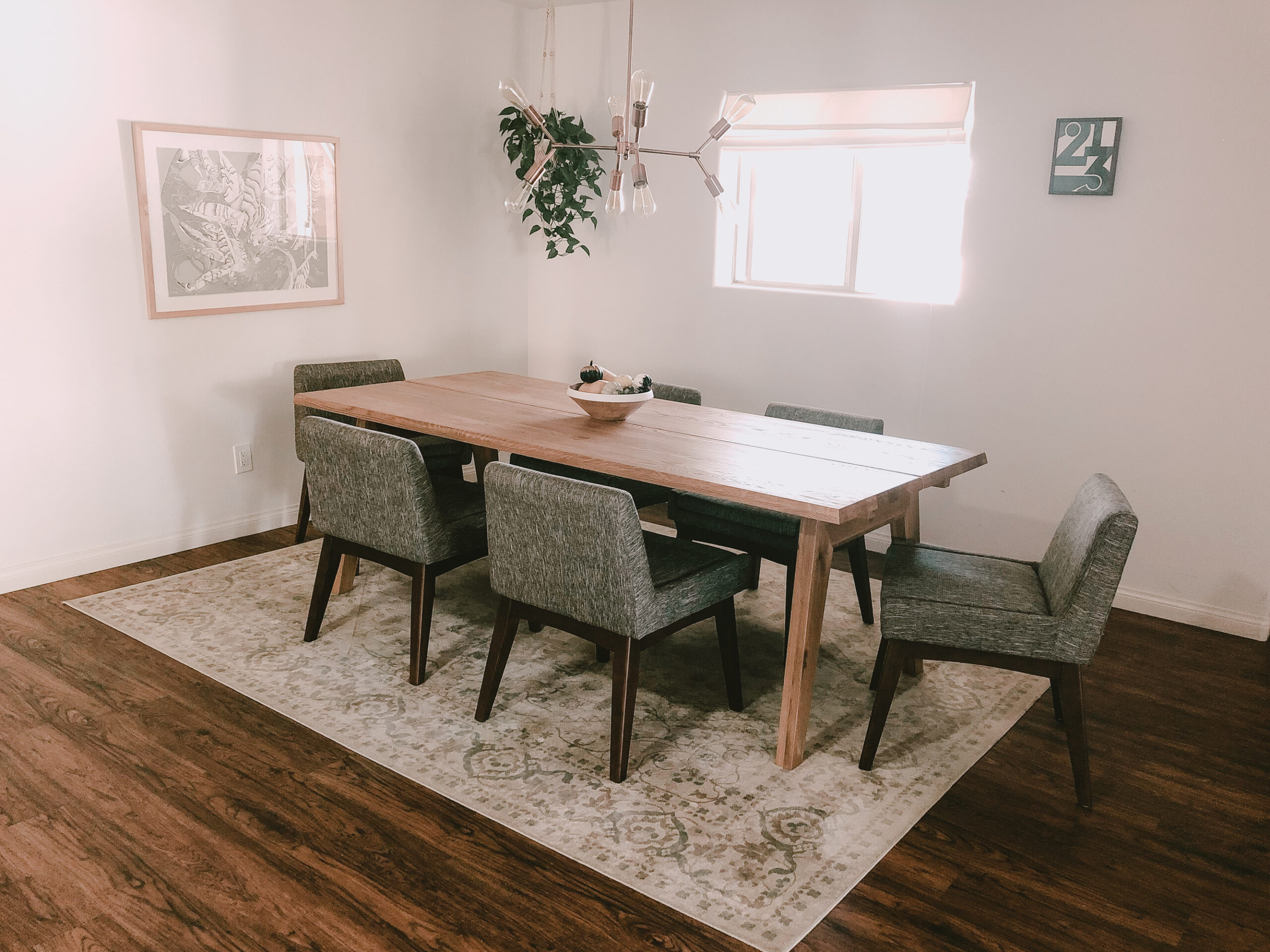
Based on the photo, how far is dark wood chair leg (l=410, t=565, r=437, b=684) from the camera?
9.70ft


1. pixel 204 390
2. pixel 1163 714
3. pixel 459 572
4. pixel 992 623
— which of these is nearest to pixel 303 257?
pixel 204 390

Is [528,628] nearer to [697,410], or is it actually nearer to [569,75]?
[697,410]

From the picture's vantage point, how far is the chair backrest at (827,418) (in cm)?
350

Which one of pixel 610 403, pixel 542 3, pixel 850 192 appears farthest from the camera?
pixel 542 3

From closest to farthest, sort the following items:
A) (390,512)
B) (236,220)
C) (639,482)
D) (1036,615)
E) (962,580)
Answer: (1036,615) < (962,580) < (390,512) < (639,482) < (236,220)

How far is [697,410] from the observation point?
357 centimetres

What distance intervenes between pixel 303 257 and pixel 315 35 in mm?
933

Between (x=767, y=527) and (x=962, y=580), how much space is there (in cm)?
75

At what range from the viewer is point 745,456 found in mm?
2855

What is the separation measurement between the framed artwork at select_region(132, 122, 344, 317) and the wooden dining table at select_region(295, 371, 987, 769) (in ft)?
2.72

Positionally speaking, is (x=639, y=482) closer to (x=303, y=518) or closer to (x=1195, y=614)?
(x=303, y=518)

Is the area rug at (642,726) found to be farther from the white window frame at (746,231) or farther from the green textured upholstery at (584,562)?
the white window frame at (746,231)

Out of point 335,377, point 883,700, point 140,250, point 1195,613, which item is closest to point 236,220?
point 140,250

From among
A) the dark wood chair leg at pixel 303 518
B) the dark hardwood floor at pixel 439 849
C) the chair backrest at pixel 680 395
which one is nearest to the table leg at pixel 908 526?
the dark hardwood floor at pixel 439 849
